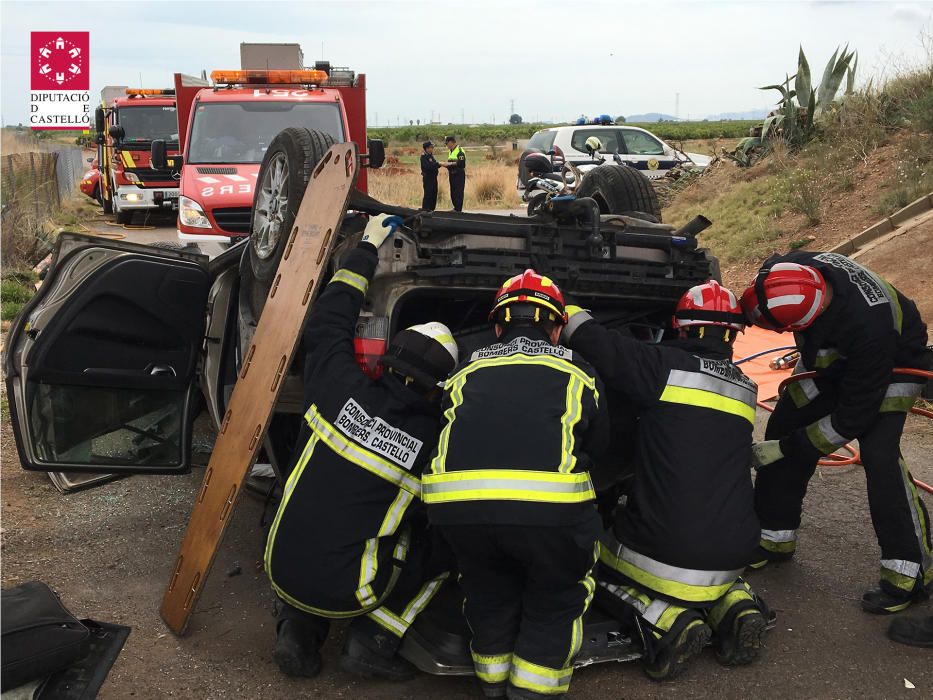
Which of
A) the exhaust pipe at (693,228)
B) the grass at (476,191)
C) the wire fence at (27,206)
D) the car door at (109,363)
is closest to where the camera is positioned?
the car door at (109,363)

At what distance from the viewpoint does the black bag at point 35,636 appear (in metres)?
2.81

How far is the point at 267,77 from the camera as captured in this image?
32.9 feet

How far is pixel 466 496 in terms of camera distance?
2.89m

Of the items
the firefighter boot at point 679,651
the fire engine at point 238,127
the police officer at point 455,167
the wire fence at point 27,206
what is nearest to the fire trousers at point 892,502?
the firefighter boot at point 679,651

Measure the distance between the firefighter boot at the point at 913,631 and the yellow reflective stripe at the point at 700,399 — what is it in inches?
42.1

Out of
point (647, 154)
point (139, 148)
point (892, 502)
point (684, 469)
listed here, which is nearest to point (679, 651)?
point (684, 469)

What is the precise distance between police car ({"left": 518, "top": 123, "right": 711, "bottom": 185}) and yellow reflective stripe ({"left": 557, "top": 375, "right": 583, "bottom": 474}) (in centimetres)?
1486

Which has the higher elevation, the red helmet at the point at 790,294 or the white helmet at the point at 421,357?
the red helmet at the point at 790,294

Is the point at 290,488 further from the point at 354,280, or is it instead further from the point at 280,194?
the point at 280,194

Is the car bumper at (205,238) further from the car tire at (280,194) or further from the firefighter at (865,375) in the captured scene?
the firefighter at (865,375)

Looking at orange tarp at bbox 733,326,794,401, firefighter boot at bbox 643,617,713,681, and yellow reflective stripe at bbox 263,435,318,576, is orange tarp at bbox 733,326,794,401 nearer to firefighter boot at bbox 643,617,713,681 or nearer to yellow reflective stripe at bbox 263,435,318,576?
firefighter boot at bbox 643,617,713,681

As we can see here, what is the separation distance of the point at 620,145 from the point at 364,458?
631 inches

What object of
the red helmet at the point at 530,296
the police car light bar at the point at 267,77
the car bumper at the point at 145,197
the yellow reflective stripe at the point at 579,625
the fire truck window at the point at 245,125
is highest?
the police car light bar at the point at 267,77

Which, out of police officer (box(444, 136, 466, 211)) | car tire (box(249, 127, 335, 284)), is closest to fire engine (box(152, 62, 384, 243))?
car tire (box(249, 127, 335, 284))
